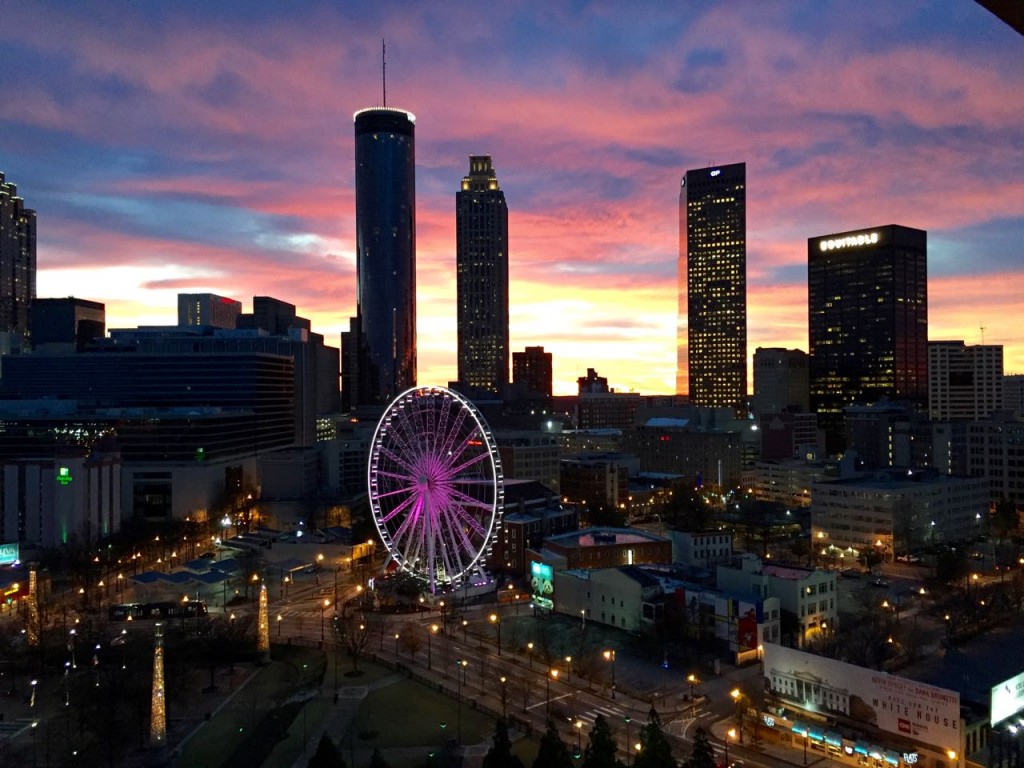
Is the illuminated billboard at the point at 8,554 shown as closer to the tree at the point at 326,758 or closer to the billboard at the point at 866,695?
the tree at the point at 326,758

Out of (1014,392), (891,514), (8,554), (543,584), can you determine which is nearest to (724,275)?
(1014,392)

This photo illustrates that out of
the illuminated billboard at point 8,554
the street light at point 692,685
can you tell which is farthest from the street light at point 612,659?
the illuminated billboard at point 8,554

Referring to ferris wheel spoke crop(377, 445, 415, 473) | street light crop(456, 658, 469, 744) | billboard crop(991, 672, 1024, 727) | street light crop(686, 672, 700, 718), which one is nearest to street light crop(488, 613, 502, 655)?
street light crop(456, 658, 469, 744)

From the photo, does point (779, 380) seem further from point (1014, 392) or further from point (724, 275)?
point (1014, 392)

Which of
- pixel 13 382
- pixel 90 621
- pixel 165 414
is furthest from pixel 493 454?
pixel 13 382

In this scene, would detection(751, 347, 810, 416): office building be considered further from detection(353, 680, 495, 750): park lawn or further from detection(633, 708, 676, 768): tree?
detection(633, 708, 676, 768): tree

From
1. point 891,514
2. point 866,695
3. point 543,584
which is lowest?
point 543,584

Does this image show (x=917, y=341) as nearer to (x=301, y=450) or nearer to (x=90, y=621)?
(x=301, y=450)
